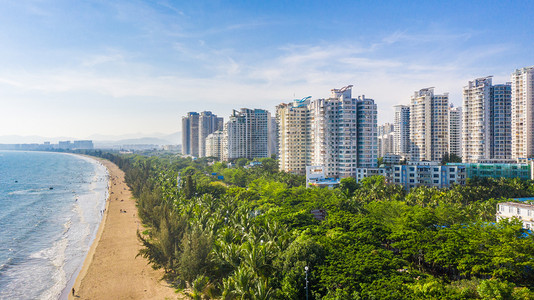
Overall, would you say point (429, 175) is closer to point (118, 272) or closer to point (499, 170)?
point (499, 170)

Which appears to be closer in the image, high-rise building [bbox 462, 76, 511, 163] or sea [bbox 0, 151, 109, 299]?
sea [bbox 0, 151, 109, 299]

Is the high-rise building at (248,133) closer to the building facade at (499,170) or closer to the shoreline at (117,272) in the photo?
the building facade at (499,170)

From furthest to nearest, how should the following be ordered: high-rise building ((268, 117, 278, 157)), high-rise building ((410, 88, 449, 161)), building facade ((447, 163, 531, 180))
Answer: high-rise building ((268, 117, 278, 157))
high-rise building ((410, 88, 449, 161))
building facade ((447, 163, 531, 180))

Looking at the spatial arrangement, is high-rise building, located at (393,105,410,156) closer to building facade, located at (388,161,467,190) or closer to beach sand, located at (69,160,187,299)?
building facade, located at (388,161,467,190)

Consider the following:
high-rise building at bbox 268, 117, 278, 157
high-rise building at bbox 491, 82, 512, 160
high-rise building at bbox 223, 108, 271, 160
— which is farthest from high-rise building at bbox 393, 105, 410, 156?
high-rise building at bbox 223, 108, 271, 160

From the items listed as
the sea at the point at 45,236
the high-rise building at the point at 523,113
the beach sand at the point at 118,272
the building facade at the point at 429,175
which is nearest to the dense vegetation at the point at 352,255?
the beach sand at the point at 118,272

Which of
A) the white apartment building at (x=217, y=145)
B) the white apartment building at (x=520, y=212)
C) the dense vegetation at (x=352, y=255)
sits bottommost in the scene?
the dense vegetation at (x=352, y=255)

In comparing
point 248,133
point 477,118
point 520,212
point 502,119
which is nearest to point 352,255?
point 520,212
